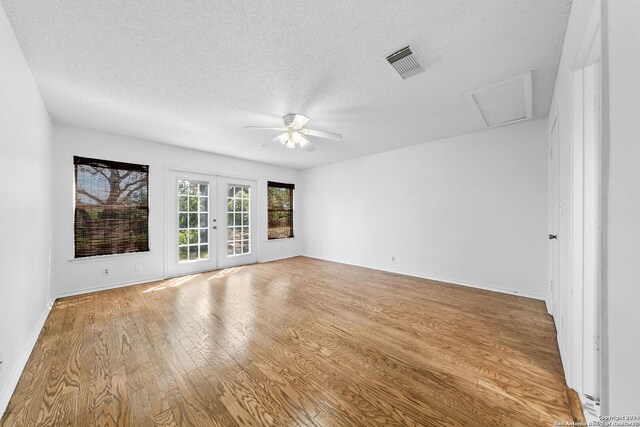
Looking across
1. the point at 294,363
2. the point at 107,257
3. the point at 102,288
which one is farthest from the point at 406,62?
the point at 102,288

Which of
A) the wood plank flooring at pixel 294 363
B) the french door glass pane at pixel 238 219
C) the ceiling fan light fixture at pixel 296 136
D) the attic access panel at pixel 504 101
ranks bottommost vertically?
the wood plank flooring at pixel 294 363

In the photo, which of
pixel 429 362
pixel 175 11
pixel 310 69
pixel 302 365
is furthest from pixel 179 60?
pixel 429 362

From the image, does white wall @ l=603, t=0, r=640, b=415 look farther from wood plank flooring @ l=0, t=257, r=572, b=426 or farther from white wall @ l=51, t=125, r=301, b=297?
white wall @ l=51, t=125, r=301, b=297

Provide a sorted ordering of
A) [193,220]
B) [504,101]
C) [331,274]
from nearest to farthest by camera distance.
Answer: [504,101] < [331,274] < [193,220]

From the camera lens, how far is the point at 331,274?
467 cm

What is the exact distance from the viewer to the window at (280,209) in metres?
6.20

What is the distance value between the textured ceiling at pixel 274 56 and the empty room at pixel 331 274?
0.06 feet

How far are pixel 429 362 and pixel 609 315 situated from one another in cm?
148

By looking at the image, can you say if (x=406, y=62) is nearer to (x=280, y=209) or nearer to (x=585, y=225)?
(x=585, y=225)

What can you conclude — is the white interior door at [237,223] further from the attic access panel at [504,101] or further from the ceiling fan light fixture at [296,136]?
the attic access panel at [504,101]

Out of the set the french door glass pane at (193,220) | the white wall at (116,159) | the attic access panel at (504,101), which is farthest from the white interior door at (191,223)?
the attic access panel at (504,101)

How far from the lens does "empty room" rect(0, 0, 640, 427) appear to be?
4.62 ft

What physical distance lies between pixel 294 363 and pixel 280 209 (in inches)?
190

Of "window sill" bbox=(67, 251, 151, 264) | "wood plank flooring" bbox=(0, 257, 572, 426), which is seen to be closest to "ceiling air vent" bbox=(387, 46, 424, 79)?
"wood plank flooring" bbox=(0, 257, 572, 426)
